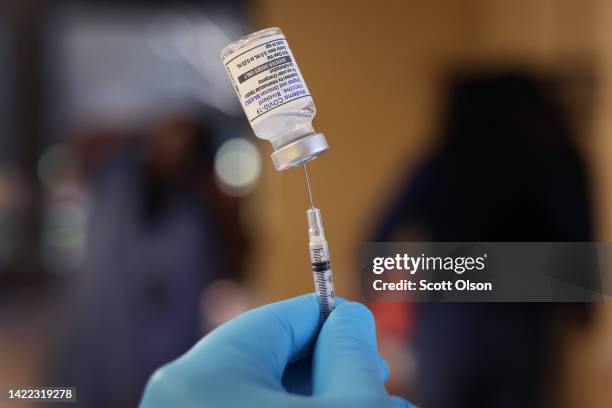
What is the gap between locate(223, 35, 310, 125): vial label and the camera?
25.5 inches

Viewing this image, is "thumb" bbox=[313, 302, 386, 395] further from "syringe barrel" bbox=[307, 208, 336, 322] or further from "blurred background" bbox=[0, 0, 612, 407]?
"blurred background" bbox=[0, 0, 612, 407]

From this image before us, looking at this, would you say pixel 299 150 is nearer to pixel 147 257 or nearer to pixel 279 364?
pixel 279 364

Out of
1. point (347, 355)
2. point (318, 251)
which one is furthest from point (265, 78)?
point (347, 355)

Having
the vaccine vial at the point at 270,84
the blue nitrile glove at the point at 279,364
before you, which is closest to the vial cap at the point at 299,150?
the vaccine vial at the point at 270,84

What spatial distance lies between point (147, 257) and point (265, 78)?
0.38 meters

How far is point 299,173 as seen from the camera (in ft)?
2.88

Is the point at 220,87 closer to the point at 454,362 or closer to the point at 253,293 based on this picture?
the point at 253,293

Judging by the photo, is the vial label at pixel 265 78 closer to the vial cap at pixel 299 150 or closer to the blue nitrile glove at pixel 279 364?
the vial cap at pixel 299 150

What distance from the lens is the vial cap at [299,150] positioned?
2.14 feet

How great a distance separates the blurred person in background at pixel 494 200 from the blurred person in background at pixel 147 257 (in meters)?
0.26

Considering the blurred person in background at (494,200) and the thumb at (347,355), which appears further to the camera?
the blurred person in background at (494,200)

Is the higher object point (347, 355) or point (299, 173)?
point (299, 173)

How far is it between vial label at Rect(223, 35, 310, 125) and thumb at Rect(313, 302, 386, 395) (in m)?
0.25

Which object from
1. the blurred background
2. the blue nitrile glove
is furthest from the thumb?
the blurred background
